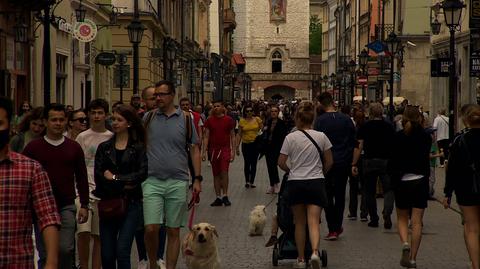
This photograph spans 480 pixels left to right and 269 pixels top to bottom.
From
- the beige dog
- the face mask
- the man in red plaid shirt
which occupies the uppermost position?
the face mask

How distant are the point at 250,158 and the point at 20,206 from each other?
60.0 feet

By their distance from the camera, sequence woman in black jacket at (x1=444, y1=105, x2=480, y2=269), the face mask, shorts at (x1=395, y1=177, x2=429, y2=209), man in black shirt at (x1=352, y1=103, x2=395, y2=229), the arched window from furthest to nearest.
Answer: the arched window → man in black shirt at (x1=352, y1=103, x2=395, y2=229) → shorts at (x1=395, y1=177, x2=429, y2=209) → woman in black jacket at (x1=444, y1=105, x2=480, y2=269) → the face mask

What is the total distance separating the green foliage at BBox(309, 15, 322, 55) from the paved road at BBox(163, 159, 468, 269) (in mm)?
146659

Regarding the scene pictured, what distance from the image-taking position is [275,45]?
14962 cm

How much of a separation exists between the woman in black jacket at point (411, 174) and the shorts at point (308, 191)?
100 cm

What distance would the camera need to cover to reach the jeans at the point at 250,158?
23.5 m

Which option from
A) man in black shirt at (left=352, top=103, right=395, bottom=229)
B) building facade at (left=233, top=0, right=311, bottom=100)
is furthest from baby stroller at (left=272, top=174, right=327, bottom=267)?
building facade at (left=233, top=0, right=311, bottom=100)

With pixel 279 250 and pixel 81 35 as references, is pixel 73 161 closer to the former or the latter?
pixel 279 250

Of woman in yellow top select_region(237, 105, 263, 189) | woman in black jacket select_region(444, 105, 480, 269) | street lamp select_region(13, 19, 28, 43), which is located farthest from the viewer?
street lamp select_region(13, 19, 28, 43)

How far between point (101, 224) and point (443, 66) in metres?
25.8

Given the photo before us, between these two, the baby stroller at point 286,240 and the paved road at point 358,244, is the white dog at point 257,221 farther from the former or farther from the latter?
the baby stroller at point 286,240

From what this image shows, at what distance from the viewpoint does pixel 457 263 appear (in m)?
12.4

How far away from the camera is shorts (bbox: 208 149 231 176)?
Answer: 19688mm

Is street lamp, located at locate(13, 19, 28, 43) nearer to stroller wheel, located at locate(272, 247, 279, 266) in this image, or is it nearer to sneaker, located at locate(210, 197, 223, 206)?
sneaker, located at locate(210, 197, 223, 206)
